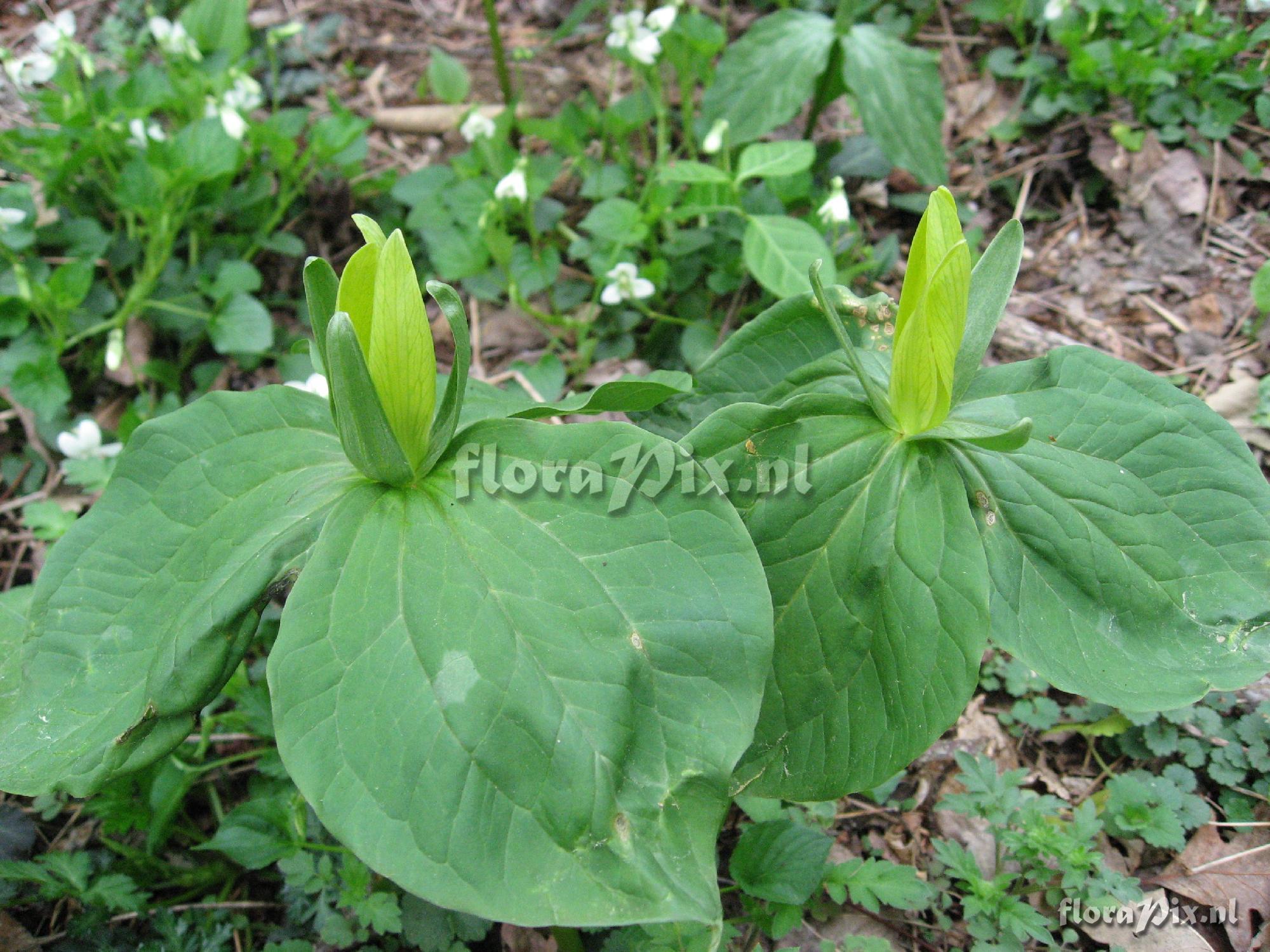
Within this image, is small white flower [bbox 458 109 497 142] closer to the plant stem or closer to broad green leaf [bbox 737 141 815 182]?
the plant stem

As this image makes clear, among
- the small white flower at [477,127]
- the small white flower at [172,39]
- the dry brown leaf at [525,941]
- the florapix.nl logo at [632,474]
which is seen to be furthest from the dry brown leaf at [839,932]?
the small white flower at [172,39]

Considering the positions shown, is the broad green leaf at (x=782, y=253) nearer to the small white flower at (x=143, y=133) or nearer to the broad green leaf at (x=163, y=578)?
the broad green leaf at (x=163, y=578)

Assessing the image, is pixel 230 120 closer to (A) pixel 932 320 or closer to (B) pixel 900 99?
(B) pixel 900 99

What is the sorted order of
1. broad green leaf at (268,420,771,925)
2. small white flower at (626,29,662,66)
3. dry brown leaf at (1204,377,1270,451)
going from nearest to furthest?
broad green leaf at (268,420,771,925) → dry brown leaf at (1204,377,1270,451) → small white flower at (626,29,662,66)

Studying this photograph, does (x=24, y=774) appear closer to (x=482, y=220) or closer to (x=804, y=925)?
(x=804, y=925)

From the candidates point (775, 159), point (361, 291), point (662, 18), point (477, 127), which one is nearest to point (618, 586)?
point (361, 291)

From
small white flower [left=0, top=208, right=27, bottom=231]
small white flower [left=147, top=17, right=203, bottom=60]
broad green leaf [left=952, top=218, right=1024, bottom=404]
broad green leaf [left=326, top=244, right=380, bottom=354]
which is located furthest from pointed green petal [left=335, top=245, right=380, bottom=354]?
small white flower [left=147, top=17, right=203, bottom=60]
